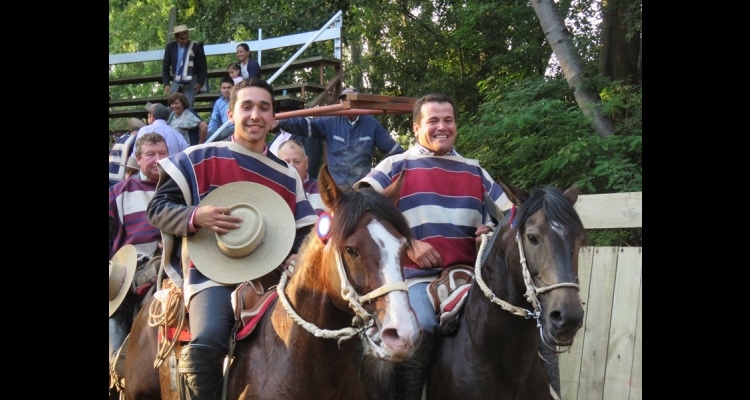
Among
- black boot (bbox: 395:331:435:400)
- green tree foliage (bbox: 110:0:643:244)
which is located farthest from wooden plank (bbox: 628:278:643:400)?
green tree foliage (bbox: 110:0:643:244)

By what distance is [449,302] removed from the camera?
5020 millimetres

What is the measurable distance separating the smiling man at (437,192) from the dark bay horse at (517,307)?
0.49 metres

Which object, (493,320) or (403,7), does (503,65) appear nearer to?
(403,7)

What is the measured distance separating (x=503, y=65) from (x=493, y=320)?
9779mm

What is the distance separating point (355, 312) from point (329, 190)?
659mm

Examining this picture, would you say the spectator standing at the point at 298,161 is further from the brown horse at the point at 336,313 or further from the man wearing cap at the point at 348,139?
the brown horse at the point at 336,313

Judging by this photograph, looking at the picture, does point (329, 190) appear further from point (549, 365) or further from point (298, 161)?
point (298, 161)

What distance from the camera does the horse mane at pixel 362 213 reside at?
353 cm

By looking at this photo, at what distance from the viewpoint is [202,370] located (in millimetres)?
4016

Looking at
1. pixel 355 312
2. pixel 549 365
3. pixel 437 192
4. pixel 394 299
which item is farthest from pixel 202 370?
pixel 549 365

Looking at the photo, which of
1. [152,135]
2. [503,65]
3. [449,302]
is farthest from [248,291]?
[503,65]

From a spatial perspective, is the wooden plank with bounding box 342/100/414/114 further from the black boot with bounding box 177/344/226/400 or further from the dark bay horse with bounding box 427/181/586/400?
the black boot with bounding box 177/344/226/400

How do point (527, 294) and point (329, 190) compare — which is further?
point (527, 294)

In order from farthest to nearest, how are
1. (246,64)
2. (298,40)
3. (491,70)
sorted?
(298,40), (491,70), (246,64)
